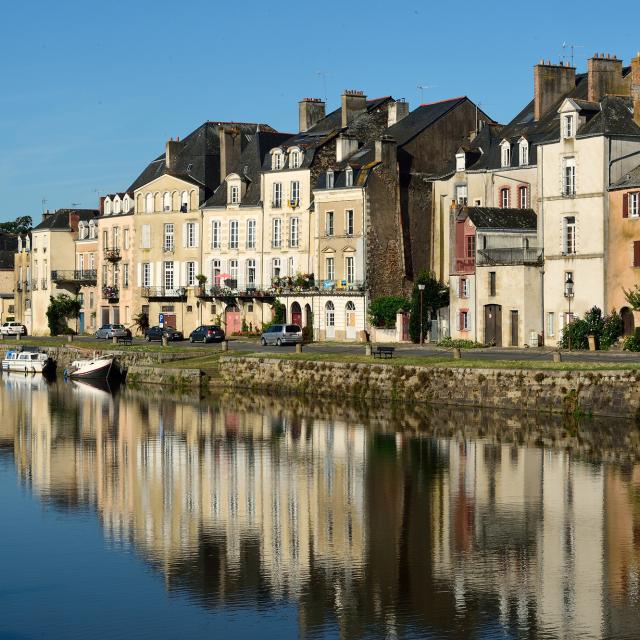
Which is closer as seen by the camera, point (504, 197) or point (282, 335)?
point (504, 197)

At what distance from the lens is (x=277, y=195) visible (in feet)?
276

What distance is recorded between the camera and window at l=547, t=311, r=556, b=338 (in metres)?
63.3

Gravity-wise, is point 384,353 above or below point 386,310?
below

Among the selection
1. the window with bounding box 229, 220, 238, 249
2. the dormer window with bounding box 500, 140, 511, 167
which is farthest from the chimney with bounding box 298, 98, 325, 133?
the dormer window with bounding box 500, 140, 511, 167

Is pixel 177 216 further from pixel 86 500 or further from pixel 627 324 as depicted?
pixel 86 500

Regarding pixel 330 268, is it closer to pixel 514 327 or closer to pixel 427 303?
pixel 427 303

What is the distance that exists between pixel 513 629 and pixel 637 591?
3.31m

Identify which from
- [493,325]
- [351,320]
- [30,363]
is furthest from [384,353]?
[30,363]

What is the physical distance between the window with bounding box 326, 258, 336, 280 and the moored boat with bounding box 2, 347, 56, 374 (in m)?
16.9

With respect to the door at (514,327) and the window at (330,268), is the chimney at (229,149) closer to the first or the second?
the window at (330,268)

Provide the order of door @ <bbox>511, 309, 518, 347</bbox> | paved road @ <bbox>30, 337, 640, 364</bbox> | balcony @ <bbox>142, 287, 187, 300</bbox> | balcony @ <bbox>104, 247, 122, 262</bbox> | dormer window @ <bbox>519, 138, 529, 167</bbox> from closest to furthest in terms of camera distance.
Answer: paved road @ <bbox>30, 337, 640, 364</bbox> → door @ <bbox>511, 309, 518, 347</bbox> → dormer window @ <bbox>519, 138, 529, 167</bbox> → balcony @ <bbox>142, 287, 187, 300</bbox> → balcony @ <bbox>104, 247, 122, 262</bbox>

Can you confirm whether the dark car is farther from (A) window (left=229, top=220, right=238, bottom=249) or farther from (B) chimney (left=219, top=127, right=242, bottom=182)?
(B) chimney (left=219, top=127, right=242, bottom=182)

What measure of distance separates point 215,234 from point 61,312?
64.4ft

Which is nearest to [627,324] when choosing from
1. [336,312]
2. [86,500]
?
[336,312]
